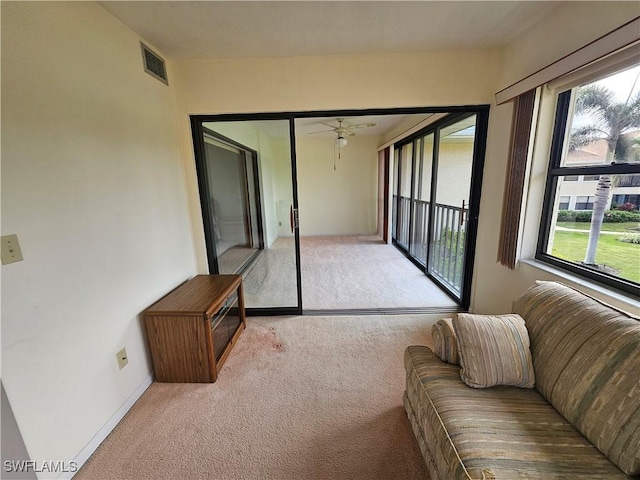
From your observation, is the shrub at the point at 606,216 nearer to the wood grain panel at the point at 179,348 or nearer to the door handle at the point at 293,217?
the door handle at the point at 293,217

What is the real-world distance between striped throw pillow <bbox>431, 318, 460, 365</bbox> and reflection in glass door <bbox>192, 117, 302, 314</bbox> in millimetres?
1660

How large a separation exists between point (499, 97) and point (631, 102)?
0.92m

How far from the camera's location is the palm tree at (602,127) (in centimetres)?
144

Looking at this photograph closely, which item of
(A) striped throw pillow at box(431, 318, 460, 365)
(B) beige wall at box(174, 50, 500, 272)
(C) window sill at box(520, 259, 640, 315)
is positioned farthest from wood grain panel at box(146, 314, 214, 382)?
(C) window sill at box(520, 259, 640, 315)

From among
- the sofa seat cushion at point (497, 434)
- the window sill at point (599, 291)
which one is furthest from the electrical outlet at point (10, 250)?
the window sill at point (599, 291)

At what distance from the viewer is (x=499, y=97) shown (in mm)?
2197

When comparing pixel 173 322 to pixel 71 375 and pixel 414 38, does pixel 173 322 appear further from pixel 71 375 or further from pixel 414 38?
pixel 414 38

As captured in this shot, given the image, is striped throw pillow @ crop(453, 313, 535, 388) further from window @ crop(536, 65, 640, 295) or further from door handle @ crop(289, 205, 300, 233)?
door handle @ crop(289, 205, 300, 233)

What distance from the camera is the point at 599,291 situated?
1511mm

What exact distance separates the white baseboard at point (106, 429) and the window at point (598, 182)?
3.07 m

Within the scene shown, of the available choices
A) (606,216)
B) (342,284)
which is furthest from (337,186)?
(606,216)

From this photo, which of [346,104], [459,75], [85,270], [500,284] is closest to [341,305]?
[500,284]

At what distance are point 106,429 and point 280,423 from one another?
101 cm

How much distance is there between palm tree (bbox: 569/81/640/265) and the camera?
1441mm
